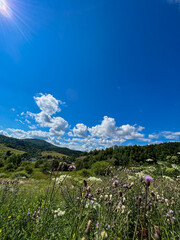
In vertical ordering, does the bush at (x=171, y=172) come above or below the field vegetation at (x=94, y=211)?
above

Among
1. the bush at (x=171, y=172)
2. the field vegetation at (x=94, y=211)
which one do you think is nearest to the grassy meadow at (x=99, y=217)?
the field vegetation at (x=94, y=211)

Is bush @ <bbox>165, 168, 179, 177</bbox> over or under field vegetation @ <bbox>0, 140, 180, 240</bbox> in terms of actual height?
over

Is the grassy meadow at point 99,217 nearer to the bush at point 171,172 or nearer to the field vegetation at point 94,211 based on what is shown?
the field vegetation at point 94,211

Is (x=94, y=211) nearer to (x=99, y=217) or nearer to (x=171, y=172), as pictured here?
(x=99, y=217)

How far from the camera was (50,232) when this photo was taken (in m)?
2.29

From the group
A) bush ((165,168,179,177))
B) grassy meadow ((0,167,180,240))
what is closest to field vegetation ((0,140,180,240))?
grassy meadow ((0,167,180,240))

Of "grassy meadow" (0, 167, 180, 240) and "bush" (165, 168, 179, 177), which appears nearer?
"grassy meadow" (0, 167, 180, 240)

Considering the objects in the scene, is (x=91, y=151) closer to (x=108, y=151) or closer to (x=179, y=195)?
(x=108, y=151)

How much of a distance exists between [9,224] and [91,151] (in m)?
54.8

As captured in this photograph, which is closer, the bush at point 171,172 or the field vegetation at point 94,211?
the field vegetation at point 94,211

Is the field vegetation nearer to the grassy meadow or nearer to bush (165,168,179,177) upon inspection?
the grassy meadow

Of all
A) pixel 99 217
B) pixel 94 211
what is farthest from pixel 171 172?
pixel 99 217

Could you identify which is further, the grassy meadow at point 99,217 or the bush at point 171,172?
the bush at point 171,172

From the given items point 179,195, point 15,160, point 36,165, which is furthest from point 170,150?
point 15,160
